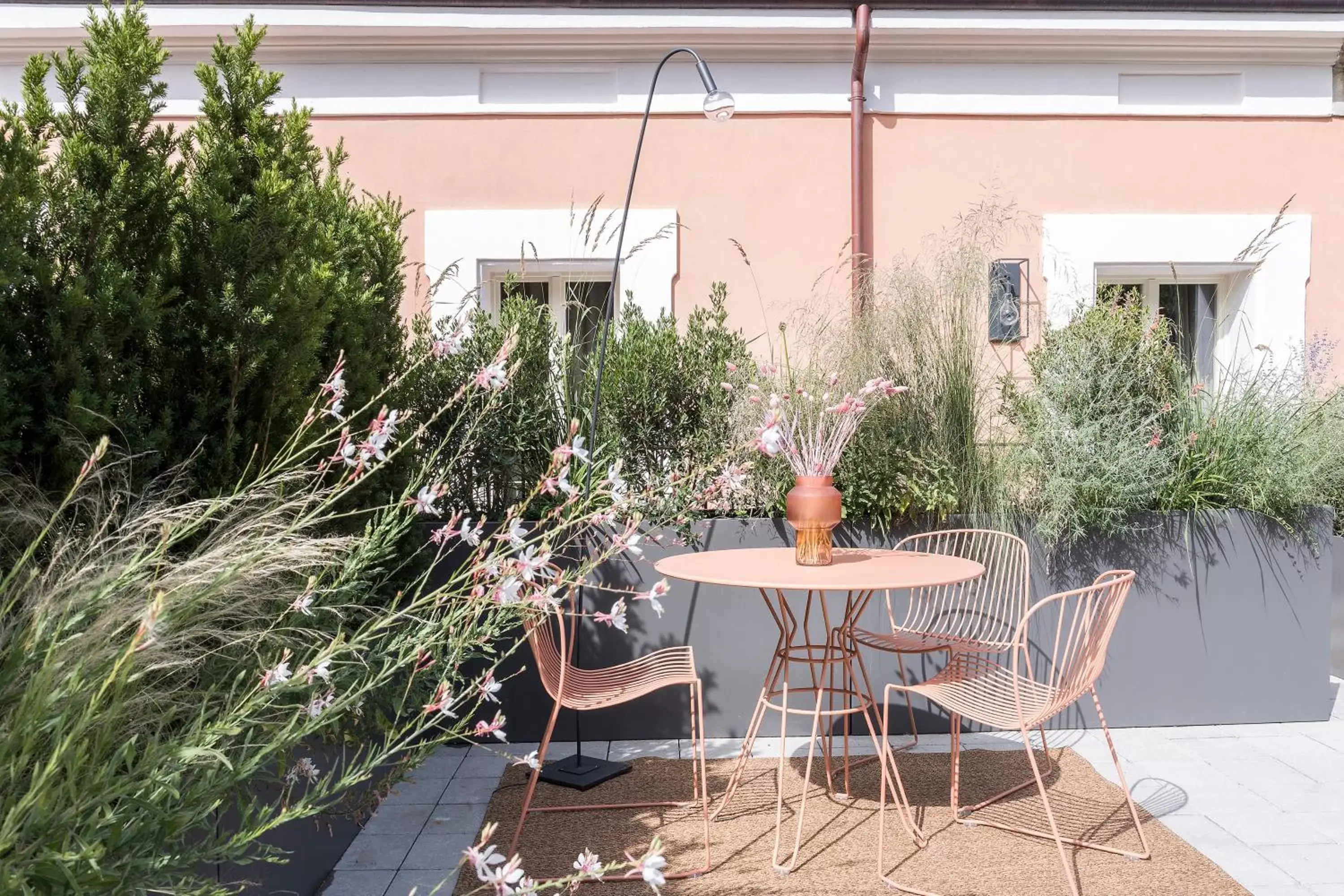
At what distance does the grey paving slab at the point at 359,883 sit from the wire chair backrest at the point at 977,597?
6.93ft

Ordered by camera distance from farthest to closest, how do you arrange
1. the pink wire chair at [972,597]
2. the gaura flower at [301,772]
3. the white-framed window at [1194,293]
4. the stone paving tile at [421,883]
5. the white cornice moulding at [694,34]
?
the white-framed window at [1194,293] → the white cornice moulding at [694,34] → the pink wire chair at [972,597] → the stone paving tile at [421,883] → the gaura flower at [301,772]

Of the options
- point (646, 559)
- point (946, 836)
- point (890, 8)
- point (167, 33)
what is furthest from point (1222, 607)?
point (167, 33)

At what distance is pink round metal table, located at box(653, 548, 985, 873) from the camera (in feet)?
9.46

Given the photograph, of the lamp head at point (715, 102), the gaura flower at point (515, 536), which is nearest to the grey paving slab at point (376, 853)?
the gaura flower at point (515, 536)

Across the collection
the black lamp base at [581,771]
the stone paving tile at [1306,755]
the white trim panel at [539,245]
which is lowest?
the stone paving tile at [1306,755]

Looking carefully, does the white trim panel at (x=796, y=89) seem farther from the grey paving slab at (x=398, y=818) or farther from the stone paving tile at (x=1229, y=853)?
the stone paving tile at (x=1229, y=853)

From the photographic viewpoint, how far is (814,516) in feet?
10.8

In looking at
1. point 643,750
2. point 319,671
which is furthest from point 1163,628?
point 319,671

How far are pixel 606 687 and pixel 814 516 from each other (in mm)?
872

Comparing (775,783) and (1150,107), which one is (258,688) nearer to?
(775,783)

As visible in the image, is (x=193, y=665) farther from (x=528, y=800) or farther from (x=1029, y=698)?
(x=1029, y=698)

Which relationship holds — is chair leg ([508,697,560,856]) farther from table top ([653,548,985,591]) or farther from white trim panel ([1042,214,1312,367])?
white trim panel ([1042,214,1312,367])

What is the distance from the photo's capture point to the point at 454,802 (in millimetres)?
3422

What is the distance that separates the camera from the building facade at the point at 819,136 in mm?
5484
